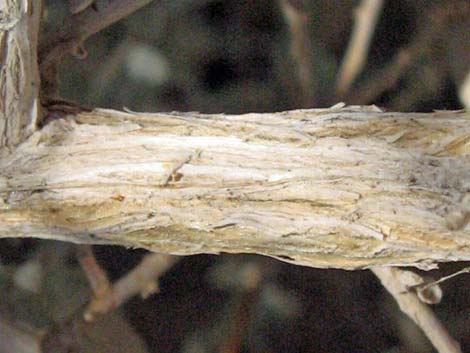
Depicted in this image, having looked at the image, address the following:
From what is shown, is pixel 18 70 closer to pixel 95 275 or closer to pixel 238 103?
pixel 95 275

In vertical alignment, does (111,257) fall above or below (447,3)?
below

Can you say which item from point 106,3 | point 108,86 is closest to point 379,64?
point 108,86

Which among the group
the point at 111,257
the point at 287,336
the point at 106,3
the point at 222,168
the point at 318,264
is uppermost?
the point at 106,3

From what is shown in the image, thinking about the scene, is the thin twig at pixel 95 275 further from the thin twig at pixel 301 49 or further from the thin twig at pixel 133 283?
the thin twig at pixel 301 49

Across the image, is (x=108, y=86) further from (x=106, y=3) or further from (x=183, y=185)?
(x=183, y=185)

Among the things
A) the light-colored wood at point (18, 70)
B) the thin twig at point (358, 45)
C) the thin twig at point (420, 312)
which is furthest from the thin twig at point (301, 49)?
the light-colored wood at point (18, 70)
